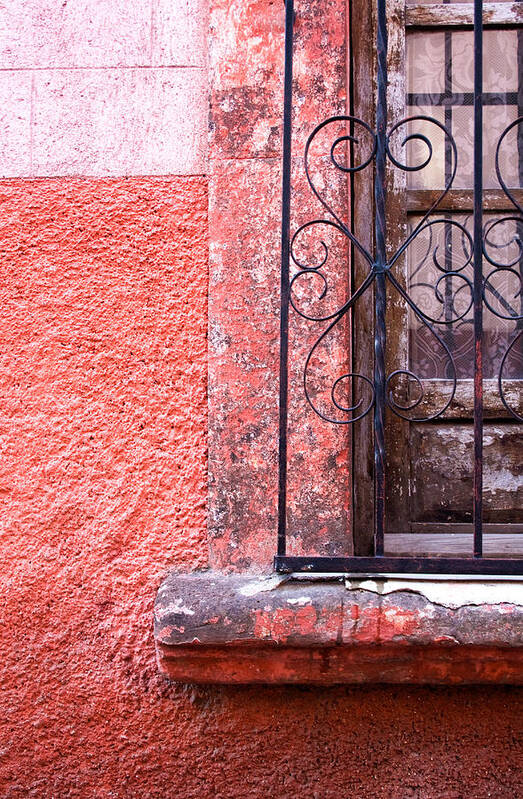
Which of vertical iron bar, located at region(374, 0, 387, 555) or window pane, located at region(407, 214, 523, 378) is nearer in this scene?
vertical iron bar, located at region(374, 0, 387, 555)

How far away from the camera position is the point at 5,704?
161cm

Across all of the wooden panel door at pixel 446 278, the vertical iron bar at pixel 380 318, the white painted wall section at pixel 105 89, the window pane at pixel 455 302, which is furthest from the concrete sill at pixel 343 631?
the white painted wall section at pixel 105 89

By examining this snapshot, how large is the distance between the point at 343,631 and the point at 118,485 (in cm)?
63

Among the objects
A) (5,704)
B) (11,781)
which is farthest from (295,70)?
(11,781)

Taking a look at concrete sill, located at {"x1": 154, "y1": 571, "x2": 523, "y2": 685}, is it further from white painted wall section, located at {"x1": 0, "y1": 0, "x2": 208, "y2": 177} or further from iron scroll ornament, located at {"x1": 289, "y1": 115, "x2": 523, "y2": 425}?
white painted wall section, located at {"x1": 0, "y1": 0, "x2": 208, "y2": 177}

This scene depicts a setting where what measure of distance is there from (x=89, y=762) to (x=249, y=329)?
1082mm

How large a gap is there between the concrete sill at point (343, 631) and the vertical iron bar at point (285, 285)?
0.47ft

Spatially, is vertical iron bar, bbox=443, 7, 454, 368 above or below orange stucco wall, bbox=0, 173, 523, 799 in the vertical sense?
above

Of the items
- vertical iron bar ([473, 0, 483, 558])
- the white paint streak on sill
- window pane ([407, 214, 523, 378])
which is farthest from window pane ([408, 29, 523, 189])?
the white paint streak on sill

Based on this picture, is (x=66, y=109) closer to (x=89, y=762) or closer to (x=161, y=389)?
(x=161, y=389)

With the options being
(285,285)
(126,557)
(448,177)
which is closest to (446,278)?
(448,177)

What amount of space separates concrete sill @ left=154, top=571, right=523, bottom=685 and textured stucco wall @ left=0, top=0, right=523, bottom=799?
0.33 ft

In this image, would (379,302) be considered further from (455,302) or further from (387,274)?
(455,302)

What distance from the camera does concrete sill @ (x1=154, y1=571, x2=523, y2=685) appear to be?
1.44m
